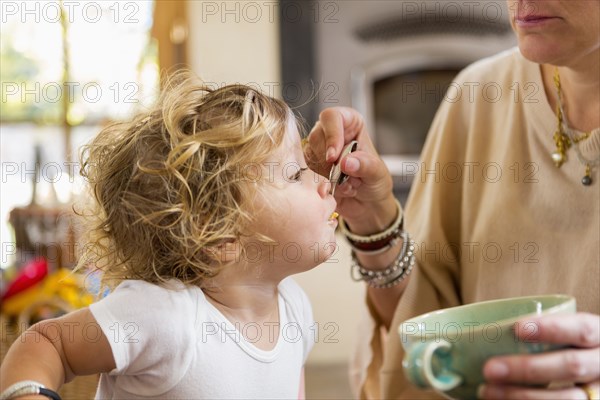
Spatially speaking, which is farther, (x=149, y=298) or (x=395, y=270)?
(x=395, y=270)

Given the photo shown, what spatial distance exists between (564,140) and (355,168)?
13.6 inches

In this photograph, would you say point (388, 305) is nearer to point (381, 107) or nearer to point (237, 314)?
point (237, 314)

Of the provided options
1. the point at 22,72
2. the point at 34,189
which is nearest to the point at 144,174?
the point at 34,189

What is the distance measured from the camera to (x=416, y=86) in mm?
4438

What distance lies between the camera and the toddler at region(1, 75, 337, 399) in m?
0.88

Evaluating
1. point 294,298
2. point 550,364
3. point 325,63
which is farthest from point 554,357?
point 325,63

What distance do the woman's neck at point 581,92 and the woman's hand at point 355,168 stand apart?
0.29m

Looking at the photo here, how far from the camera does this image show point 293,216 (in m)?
1.00

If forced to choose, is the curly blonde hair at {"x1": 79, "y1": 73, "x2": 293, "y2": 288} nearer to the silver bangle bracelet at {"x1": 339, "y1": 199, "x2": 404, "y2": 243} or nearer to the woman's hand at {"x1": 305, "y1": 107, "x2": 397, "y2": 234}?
the woman's hand at {"x1": 305, "y1": 107, "x2": 397, "y2": 234}

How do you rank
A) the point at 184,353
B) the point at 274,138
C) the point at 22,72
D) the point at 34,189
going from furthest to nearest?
1. the point at 22,72
2. the point at 34,189
3. the point at 274,138
4. the point at 184,353

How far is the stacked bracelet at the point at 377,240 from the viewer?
121cm

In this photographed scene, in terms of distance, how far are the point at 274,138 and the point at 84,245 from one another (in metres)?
0.27

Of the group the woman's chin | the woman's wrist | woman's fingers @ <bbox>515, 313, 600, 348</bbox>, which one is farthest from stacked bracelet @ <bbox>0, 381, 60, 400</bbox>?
the woman's chin

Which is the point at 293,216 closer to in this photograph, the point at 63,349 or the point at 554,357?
the point at 63,349
